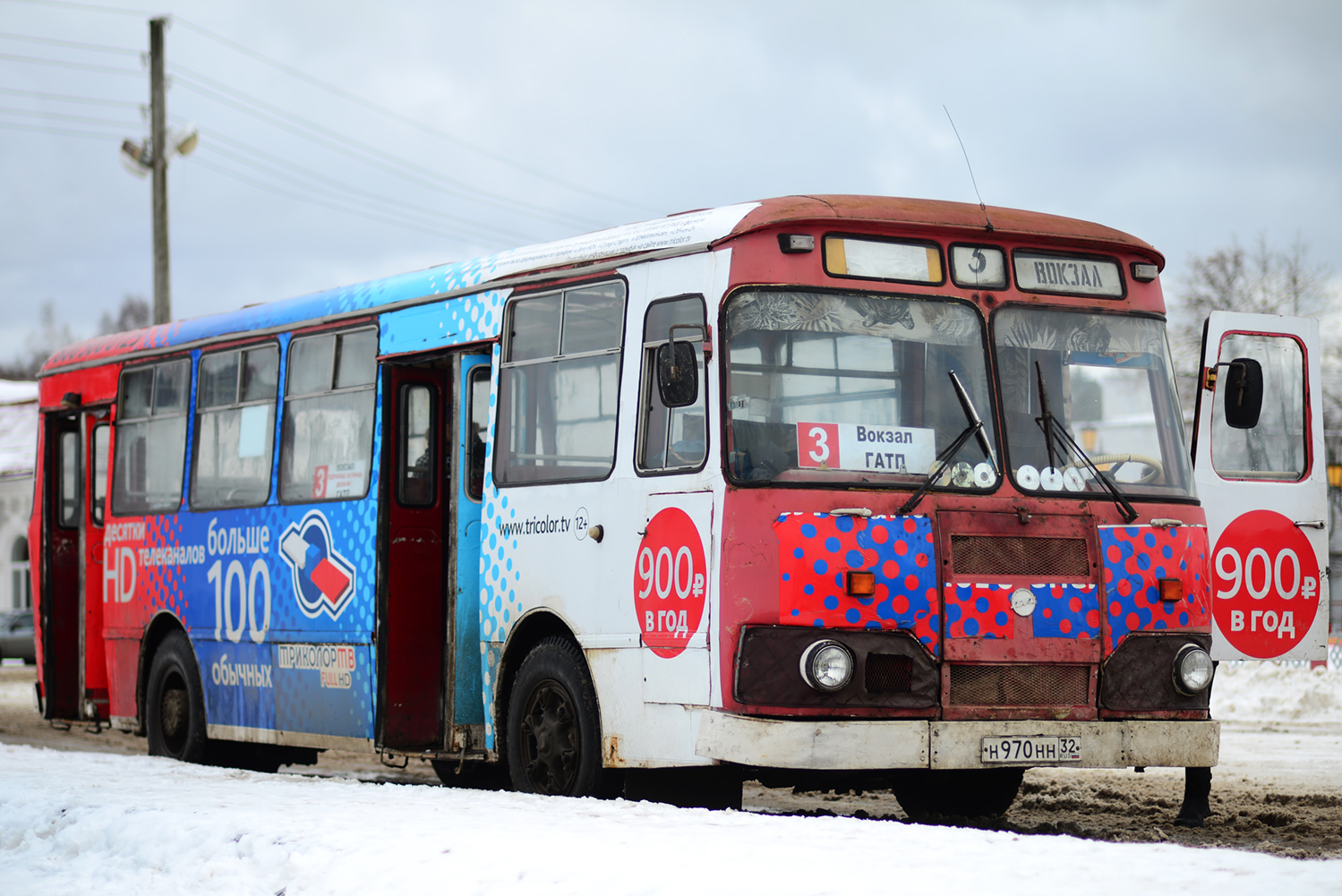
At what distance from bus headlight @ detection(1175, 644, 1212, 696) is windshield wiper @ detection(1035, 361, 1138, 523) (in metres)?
0.71

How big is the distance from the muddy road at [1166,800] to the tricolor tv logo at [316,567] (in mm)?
2389

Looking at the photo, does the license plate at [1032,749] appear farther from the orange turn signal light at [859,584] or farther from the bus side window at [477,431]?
the bus side window at [477,431]

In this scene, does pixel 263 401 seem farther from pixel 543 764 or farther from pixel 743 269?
pixel 743 269

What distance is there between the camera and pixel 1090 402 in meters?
9.20

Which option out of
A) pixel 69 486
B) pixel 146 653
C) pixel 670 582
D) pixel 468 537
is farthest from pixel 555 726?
pixel 69 486

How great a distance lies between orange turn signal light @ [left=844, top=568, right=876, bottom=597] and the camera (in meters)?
8.28

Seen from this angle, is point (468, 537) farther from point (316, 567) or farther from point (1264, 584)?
point (1264, 584)

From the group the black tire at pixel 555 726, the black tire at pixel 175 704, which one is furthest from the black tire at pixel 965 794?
the black tire at pixel 175 704

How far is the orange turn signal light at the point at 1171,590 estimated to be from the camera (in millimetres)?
8927

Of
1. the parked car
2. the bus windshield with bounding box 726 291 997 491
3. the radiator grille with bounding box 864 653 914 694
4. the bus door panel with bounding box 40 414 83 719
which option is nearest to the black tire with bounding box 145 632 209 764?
the bus door panel with bounding box 40 414 83 719

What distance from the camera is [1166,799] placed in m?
11.6

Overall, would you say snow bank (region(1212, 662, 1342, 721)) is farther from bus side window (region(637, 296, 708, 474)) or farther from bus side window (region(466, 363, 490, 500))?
bus side window (region(637, 296, 708, 474))

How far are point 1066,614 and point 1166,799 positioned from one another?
3511 mm

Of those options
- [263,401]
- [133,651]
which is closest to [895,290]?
[263,401]
